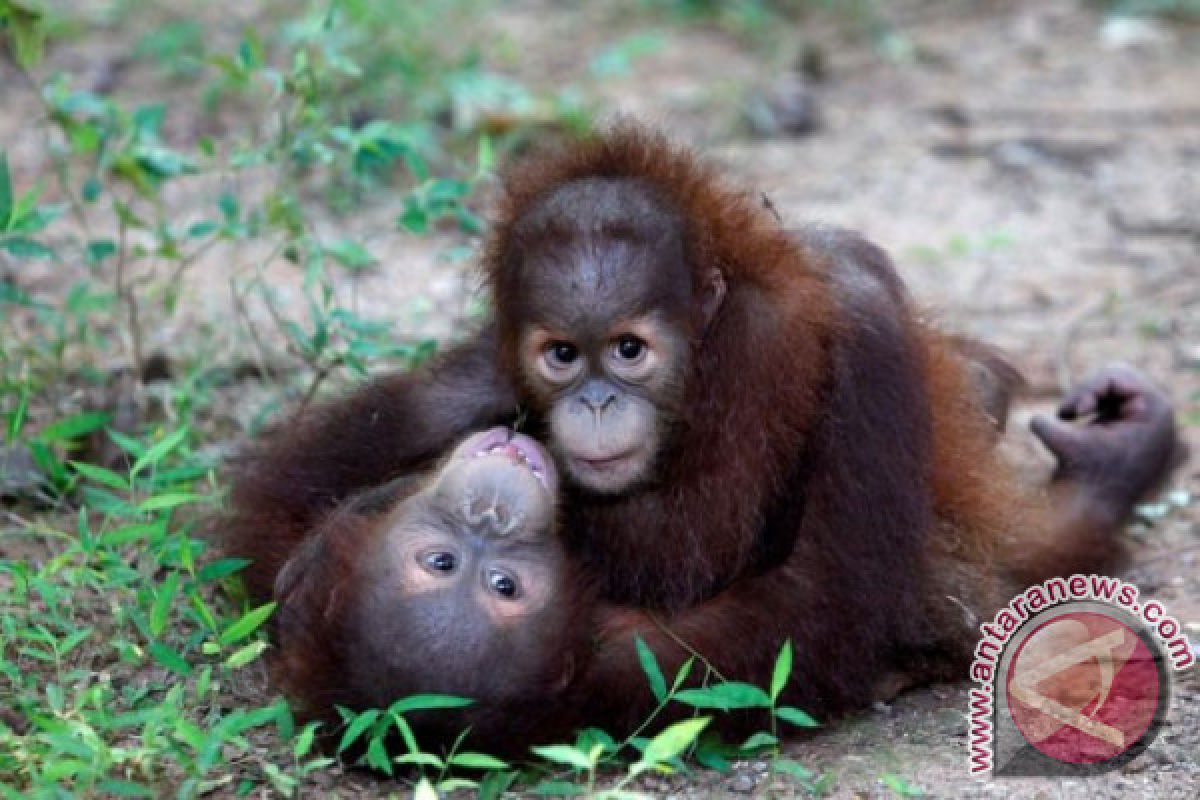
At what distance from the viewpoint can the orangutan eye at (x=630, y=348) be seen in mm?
3462

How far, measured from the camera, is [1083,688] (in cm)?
364

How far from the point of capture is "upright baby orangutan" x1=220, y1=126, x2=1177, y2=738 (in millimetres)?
3461

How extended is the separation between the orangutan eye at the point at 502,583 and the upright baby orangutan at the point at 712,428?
0.21m

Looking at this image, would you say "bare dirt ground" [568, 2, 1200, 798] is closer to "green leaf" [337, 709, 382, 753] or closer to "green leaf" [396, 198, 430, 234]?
"green leaf" [396, 198, 430, 234]

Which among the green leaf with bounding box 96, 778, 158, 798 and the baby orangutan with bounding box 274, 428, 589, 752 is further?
the baby orangutan with bounding box 274, 428, 589, 752

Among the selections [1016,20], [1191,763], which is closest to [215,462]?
[1191,763]

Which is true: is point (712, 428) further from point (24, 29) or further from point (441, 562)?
point (24, 29)

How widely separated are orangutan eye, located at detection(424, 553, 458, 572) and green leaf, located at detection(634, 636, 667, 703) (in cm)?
39

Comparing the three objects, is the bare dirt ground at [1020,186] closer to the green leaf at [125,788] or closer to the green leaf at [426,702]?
the green leaf at [426,702]

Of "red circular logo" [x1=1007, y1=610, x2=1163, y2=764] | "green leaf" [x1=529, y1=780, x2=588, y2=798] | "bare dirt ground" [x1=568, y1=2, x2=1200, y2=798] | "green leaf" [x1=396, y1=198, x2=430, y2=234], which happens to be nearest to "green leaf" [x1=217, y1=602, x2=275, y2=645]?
"green leaf" [x1=529, y1=780, x2=588, y2=798]

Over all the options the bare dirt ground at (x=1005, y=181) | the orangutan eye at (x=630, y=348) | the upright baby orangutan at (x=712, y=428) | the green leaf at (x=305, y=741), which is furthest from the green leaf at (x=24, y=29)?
the green leaf at (x=305, y=741)

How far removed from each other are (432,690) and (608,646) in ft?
1.48

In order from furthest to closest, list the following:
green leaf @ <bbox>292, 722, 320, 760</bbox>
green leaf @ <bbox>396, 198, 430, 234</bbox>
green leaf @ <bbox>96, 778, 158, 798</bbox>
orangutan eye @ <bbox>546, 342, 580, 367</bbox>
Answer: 1. green leaf @ <bbox>396, 198, 430, 234</bbox>
2. orangutan eye @ <bbox>546, 342, 580, 367</bbox>
3. green leaf @ <bbox>292, 722, 320, 760</bbox>
4. green leaf @ <bbox>96, 778, 158, 798</bbox>

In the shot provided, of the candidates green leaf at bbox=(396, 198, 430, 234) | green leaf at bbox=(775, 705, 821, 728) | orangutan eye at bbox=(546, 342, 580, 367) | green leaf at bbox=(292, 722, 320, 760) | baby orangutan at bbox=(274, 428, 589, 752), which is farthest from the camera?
green leaf at bbox=(396, 198, 430, 234)
